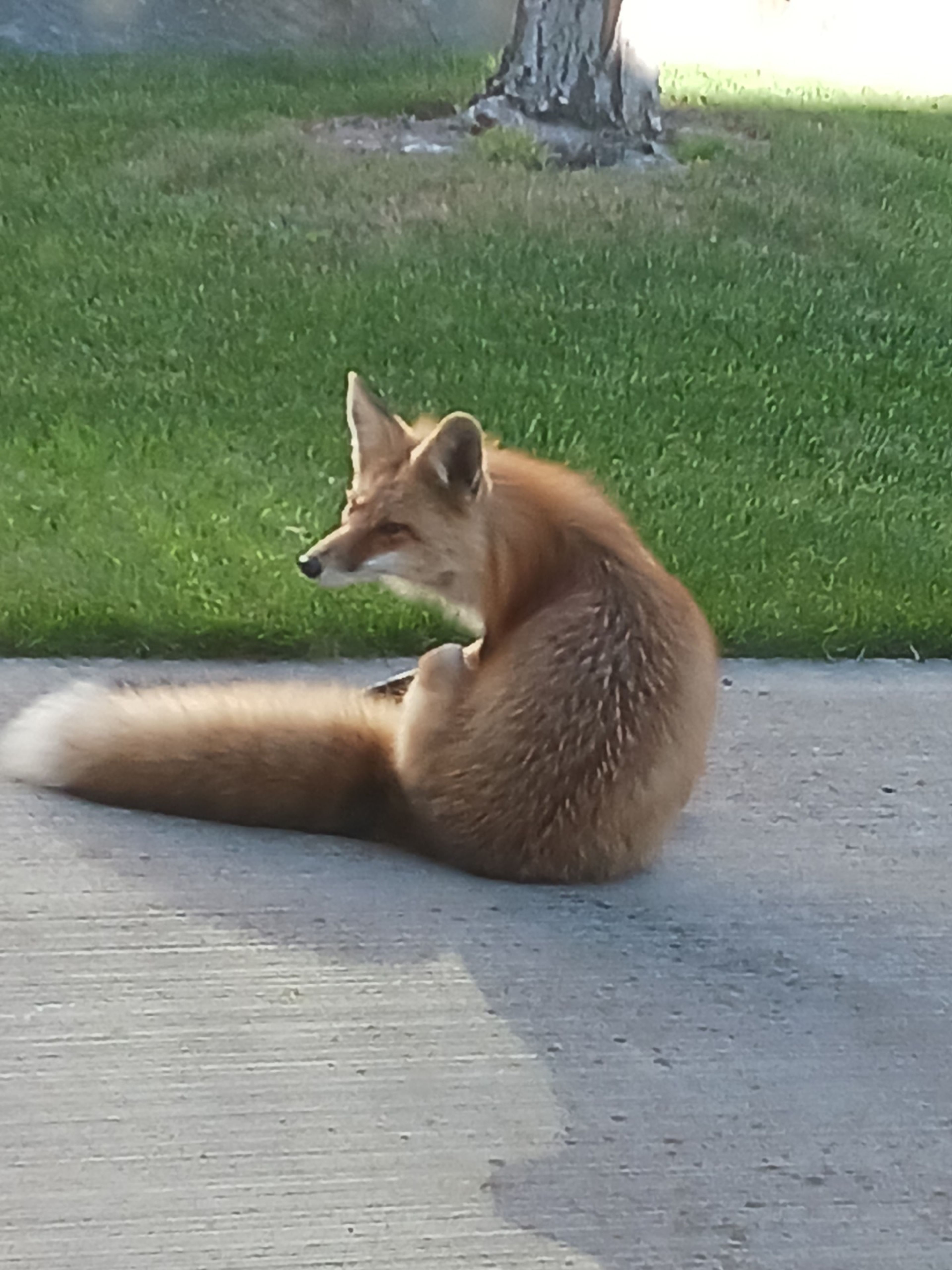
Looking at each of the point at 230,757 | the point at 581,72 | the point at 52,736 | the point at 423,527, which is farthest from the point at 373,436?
the point at 581,72

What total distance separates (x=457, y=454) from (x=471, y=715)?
20.8 inches

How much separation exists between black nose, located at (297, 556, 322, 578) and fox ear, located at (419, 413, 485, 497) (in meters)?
0.30

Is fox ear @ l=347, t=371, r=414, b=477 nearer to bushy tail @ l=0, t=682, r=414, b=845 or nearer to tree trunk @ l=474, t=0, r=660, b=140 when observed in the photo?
bushy tail @ l=0, t=682, r=414, b=845

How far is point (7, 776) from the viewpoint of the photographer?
3684mm

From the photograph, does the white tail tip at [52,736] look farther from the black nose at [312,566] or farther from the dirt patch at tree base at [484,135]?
the dirt patch at tree base at [484,135]

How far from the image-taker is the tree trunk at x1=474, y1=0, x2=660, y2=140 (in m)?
9.39

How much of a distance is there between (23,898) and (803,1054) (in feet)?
5.03

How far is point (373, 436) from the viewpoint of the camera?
11.5 feet

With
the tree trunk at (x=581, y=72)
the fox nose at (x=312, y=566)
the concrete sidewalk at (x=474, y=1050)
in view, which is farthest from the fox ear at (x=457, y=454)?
the tree trunk at (x=581, y=72)

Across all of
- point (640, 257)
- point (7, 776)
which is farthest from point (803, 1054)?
point (640, 257)

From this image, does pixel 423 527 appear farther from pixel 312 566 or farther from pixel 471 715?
pixel 471 715

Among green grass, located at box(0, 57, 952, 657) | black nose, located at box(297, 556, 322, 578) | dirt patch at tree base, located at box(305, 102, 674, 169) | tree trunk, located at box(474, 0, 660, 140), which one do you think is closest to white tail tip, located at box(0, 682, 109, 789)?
black nose, located at box(297, 556, 322, 578)

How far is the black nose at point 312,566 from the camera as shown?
10.9 feet

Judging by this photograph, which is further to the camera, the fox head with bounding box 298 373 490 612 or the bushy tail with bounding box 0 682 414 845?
the bushy tail with bounding box 0 682 414 845
